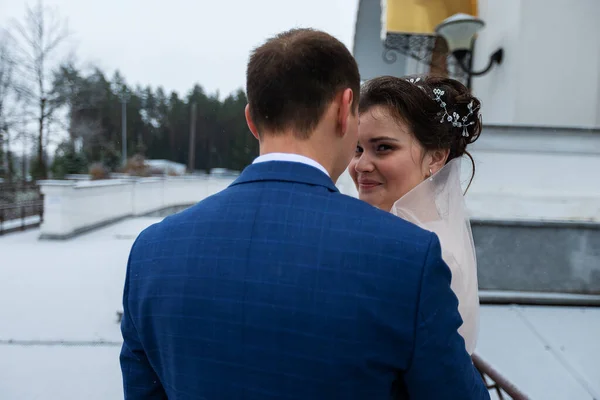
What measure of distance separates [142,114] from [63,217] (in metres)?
27.8

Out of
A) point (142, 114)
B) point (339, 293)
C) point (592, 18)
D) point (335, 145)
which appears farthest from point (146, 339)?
point (142, 114)

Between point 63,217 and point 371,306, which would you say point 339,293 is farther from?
point 63,217

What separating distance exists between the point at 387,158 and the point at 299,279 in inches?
36.5

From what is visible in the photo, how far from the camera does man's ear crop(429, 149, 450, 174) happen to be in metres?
1.76

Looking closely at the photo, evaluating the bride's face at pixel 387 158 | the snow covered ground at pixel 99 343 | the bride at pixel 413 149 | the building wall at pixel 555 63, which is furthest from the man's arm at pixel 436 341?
the building wall at pixel 555 63

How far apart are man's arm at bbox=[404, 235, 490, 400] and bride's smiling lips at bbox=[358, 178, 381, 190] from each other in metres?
0.84

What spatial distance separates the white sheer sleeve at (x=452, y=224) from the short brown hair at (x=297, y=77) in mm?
751

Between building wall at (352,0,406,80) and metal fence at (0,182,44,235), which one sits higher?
building wall at (352,0,406,80)

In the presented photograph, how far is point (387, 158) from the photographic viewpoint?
5.46 feet

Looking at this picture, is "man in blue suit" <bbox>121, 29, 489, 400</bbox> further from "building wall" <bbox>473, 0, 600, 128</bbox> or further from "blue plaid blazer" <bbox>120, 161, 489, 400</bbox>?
"building wall" <bbox>473, 0, 600, 128</bbox>

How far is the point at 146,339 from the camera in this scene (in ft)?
3.33

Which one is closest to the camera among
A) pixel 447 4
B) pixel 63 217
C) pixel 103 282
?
pixel 103 282

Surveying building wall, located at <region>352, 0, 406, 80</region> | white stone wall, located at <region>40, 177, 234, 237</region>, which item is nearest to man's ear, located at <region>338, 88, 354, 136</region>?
white stone wall, located at <region>40, 177, 234, 237</region>

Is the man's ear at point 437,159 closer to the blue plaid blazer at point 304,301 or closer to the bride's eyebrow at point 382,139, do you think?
the bride's eyebrow at point 382,139
